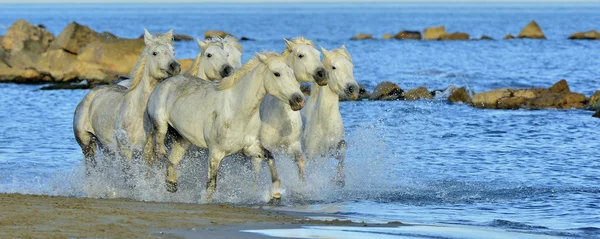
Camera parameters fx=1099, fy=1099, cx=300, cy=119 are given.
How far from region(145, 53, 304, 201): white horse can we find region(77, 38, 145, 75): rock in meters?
25.2

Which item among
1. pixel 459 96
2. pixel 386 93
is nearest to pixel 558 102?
pixel 459 96

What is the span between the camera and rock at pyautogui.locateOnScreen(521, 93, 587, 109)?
85.4 ft

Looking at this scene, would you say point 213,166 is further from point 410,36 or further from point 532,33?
point 410,36

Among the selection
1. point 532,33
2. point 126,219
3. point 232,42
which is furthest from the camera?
point 532,33

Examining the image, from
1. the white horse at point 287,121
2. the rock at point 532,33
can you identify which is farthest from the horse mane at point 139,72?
the rock at point 532,33

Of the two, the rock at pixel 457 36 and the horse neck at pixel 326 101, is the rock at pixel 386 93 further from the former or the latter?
the rock at pixel 457 36

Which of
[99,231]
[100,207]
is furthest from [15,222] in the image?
[100,207]

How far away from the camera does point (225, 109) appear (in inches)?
427

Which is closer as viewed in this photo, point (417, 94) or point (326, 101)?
point (326, 101)

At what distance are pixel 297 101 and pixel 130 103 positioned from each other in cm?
247

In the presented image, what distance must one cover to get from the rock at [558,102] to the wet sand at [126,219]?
16.7 metres

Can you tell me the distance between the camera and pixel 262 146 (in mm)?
10906

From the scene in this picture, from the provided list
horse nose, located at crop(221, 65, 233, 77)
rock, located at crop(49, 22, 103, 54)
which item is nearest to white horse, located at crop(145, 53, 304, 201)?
horse nose, located at crop(221, 65, 233, 77)

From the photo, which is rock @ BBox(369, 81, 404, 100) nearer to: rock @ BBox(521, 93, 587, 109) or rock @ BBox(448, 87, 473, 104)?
rock @ BBox(448, 87, 473, 104)
